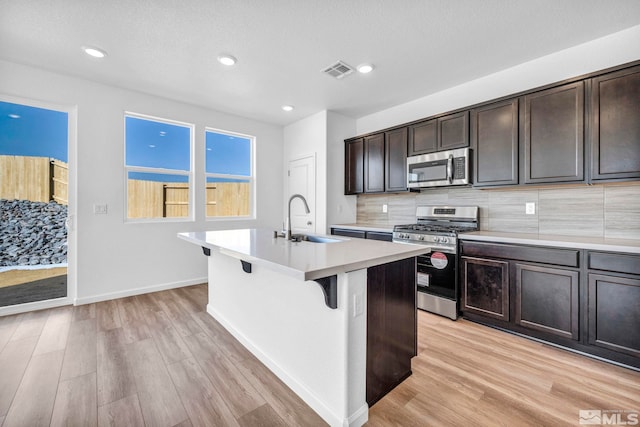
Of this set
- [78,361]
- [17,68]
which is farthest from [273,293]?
[17,68]

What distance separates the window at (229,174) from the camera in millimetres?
4379

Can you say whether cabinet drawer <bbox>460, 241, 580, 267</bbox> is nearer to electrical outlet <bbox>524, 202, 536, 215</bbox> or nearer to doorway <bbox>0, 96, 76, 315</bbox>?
electrical outlet <bbox>524, 202, 536, 215</bbox>

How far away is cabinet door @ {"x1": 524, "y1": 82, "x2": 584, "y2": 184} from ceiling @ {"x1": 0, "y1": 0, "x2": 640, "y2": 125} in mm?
523

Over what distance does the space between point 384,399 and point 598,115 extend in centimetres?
272

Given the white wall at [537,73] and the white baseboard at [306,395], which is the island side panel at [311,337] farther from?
the white wall at [537,73]

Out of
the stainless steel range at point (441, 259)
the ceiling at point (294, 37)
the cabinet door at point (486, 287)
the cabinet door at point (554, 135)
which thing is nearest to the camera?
the ceiling at point (294, 37)

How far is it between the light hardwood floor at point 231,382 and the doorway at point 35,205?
73 centimetres

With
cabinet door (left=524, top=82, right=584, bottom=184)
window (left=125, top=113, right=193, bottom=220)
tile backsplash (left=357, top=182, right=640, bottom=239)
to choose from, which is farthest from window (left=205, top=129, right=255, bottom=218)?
cabinet door (left=524, top=82, right=584, bottom=184)

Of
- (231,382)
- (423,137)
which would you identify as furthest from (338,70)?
(231,382)

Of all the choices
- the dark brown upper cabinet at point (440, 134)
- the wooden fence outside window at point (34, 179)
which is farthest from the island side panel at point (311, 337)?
the wooden fence outside window at point (34, 179)

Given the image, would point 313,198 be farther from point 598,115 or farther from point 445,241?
point 598,115

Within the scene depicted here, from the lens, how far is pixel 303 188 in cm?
471

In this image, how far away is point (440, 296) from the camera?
2939 mm

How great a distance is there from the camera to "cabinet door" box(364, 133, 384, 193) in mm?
4016
